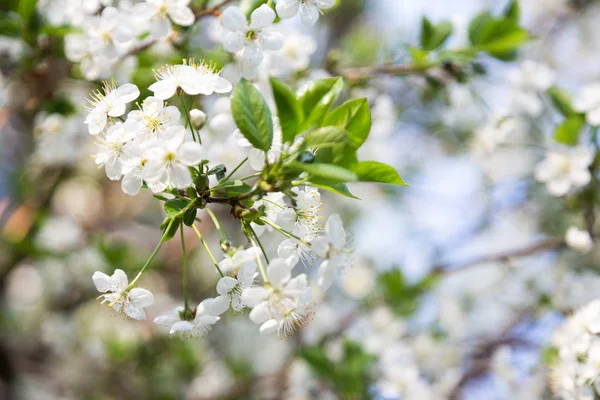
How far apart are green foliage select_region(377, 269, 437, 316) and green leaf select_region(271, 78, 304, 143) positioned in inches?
59.5

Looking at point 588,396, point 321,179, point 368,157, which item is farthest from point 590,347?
point 368,157

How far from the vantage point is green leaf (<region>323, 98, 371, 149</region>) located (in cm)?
88

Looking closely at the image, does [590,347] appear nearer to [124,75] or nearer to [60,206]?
[124,75]

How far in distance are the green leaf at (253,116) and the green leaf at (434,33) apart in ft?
3.15

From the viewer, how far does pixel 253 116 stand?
859 millimetres

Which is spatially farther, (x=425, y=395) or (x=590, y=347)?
(x=425, y=395)

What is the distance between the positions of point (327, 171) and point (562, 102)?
4.27 feet

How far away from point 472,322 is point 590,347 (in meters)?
1.62

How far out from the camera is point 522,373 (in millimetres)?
1988

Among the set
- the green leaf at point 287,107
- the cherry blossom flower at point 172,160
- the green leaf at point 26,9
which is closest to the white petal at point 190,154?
the cherry blossom flower at point 172,160

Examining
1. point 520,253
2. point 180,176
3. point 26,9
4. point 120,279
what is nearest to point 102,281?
point 120,279

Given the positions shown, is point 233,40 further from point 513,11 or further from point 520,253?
point 520,253

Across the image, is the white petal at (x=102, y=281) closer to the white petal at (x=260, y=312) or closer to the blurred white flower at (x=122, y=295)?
the blurred white flower at (x=122, y=295)

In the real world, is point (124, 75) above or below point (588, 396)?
above
